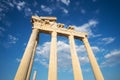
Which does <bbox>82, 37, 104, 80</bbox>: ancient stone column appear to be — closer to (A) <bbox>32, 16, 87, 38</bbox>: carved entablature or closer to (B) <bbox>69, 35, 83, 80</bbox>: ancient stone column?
(A) <bbox>32, 16, 87, 38</bbox>: carved entablature

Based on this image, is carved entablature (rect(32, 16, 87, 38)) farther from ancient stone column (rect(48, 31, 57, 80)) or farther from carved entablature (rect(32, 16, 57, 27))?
ancient stone column (rect(48, 31, 57, 80))

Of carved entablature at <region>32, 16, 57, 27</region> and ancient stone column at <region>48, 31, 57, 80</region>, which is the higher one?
carved entablature at <region>32, 16, 57, 27</region>

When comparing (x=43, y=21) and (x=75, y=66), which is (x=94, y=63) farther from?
(x=43, y=21)

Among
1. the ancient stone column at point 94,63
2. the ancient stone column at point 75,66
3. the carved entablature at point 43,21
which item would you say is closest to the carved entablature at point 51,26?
the carved entablature at point 43,21

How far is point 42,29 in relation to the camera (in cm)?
2189

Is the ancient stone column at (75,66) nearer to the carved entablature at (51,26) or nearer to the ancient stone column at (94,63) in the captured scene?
the ancient stone column at (94,63)

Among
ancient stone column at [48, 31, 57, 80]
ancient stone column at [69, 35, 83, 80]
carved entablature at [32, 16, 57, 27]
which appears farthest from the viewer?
carved entablature at [32, 16, 57, 27]

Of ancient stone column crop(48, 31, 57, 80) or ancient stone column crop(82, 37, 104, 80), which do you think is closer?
ancient stone column crop(48, 31, 57, 80)

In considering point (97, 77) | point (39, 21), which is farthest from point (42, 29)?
point (97, 77)

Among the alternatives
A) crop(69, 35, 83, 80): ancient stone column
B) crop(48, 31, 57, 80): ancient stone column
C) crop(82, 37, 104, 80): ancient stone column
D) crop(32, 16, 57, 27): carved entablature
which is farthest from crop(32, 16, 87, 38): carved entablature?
crop(69, 35, 83, 80): ancient stone column

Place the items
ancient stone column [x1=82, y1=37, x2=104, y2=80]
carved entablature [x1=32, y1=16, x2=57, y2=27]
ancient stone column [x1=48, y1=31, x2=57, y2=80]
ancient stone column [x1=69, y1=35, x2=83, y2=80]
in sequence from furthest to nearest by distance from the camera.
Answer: carved entablature [x1=32, y1=16, x2=57, y2=27] < ancient stone column [x1=82, y1=37, x2=104, y2=80] < ancient stone column [x1=69, y1=35, x2=83, y2=80] < ancient stone column [x1=48, y1=31, x2=57, y2=80]

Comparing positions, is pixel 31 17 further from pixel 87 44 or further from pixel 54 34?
pixel 87 44

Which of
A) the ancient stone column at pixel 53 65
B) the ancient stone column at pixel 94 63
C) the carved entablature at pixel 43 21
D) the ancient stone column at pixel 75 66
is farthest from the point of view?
the carved entablature at pixel 43 21

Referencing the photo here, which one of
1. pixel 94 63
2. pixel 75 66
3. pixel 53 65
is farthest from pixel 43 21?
pixel 94 63
